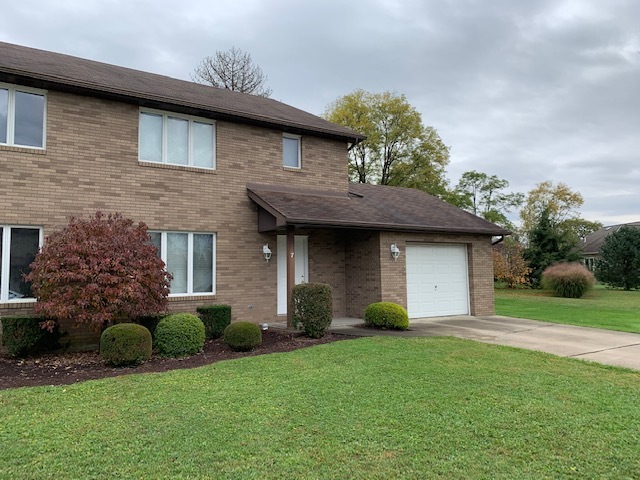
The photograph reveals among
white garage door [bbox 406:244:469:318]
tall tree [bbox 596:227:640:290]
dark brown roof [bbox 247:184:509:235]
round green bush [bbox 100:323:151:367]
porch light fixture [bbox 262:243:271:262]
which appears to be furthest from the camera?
tall tree [bbox 596:227:640:290]

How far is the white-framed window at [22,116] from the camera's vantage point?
915 centimetres

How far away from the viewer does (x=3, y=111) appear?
30.0ft

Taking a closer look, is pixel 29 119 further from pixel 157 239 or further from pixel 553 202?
pixel 553 202

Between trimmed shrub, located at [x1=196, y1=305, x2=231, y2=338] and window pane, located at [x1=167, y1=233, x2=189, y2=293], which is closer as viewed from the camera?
trimmed shrub, located at [x1=196, y1=305, x2=231, y2=338]

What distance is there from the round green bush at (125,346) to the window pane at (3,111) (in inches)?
197

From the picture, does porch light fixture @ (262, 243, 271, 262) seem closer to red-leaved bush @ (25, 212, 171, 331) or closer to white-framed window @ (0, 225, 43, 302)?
red-leaved bush @ (25, 212, 171, 331)

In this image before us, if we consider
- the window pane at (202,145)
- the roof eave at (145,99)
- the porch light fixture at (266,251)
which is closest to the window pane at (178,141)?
the window pane at (202,145)

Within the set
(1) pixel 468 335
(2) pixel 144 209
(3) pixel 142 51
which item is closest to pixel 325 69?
(3) pixel 142 51

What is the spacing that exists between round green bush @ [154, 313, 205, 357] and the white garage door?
23.2 feet

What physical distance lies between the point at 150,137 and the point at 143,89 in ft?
3.92

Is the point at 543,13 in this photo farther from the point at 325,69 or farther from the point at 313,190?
the point at 325,69

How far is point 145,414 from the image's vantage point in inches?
192

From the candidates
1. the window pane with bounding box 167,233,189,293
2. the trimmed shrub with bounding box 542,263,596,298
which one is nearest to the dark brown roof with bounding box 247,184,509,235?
the window pane with bounding box 167,233,189,293

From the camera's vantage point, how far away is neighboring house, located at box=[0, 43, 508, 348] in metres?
9.32
